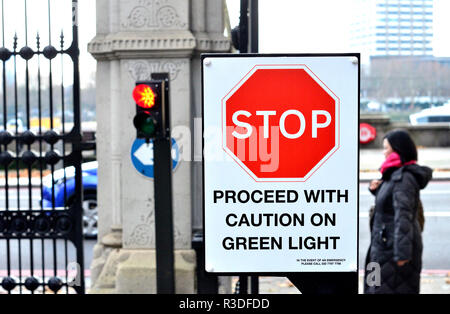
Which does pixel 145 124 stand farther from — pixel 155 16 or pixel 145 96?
pixel 155 16

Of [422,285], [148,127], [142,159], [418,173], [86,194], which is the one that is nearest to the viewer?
[148,127]

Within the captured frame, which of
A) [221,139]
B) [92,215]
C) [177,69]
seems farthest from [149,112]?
[92,215]

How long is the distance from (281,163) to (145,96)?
251 centimetres

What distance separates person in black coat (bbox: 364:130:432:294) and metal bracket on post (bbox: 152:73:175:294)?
1.50 m

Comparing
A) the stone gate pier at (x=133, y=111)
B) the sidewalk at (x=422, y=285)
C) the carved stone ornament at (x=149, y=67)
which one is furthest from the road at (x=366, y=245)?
the carved stone ornament at (x=149, y=67)

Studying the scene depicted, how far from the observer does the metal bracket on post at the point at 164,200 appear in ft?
13.8

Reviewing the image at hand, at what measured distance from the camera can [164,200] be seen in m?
4.32

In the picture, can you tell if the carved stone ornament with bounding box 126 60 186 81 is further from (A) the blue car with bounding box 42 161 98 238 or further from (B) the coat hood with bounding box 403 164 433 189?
(A) the blue car with bounding box 42 161 98 238

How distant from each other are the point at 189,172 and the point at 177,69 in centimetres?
91

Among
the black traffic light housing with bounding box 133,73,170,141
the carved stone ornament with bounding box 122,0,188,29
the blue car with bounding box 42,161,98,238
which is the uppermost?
the carved stone ornament with bounding box 122,0,188,29

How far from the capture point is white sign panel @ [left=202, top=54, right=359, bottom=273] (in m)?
1.90

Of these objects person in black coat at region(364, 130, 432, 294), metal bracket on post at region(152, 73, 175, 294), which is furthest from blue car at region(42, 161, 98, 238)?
person in black coat at region(364, 130, 432, 294)

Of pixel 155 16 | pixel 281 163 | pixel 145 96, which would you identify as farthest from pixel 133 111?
pixel 281 163
